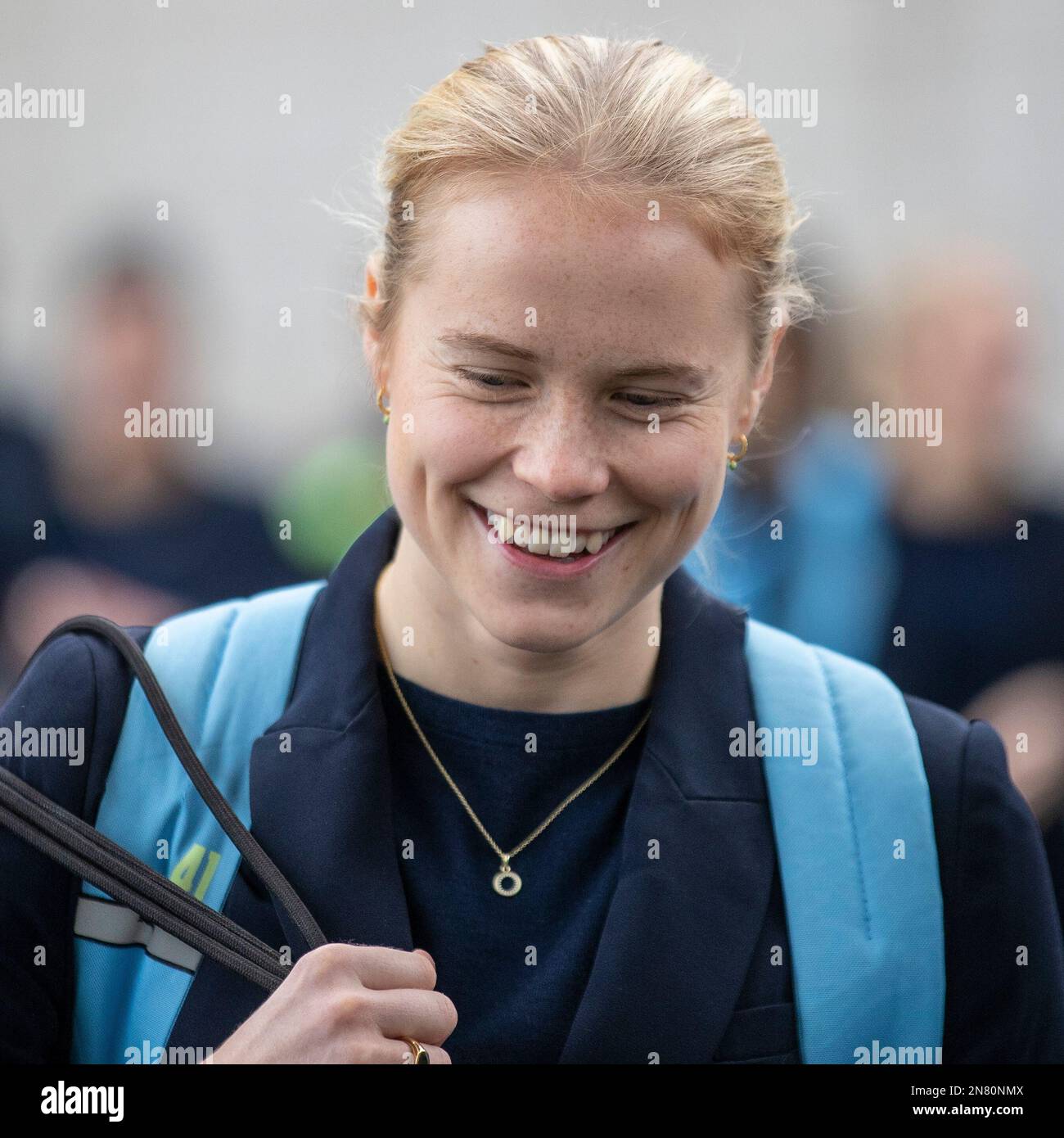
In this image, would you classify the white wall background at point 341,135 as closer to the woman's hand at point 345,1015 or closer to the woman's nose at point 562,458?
the woman's nose at point 562,458

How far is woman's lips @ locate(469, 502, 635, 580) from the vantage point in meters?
1.31

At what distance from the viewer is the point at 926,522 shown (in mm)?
2467

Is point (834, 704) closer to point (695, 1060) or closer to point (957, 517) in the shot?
point (695, 1060)

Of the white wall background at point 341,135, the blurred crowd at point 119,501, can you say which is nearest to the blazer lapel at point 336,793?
the blurred crowd at point 119,501

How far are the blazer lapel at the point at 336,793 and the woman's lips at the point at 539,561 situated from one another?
0.21 meters

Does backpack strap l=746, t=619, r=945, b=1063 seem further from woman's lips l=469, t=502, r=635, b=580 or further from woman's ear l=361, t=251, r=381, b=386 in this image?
woman's ear l=361, t=251, r=381, b=386

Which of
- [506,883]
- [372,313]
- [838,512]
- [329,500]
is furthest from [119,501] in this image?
[506,883]

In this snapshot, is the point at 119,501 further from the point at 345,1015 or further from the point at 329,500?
the point at 345,1015

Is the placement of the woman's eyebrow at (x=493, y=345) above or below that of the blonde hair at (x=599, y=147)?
below

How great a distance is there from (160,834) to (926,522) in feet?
5.25

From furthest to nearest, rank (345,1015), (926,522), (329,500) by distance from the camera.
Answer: (329,500), (926,522), (345,1015)

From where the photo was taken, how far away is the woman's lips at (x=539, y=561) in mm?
1306
